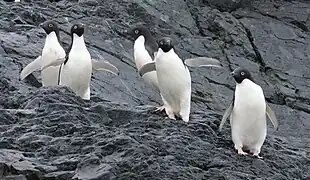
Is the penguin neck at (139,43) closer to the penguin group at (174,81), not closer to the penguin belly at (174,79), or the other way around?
the penguin group at (174,81)

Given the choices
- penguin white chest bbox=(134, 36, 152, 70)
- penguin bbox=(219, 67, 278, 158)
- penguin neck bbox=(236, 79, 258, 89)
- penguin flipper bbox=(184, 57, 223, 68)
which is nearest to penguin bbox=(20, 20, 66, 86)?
penguin white chest bbox=(134, 36, 152, 70)

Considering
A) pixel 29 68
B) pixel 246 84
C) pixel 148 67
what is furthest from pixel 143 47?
pixel 246 84

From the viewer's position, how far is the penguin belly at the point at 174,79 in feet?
29.9

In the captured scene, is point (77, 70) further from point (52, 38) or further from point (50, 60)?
point (52, 38)

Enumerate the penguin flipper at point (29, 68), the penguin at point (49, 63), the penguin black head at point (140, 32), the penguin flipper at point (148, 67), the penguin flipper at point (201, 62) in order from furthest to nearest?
the penguin black head at point (140, 32)
the penguin at point (49, 63)
the penguin flipper at point (29, 68)
the penguin flipper at point (148, 67)
the penguin flipper at point (201, 62)

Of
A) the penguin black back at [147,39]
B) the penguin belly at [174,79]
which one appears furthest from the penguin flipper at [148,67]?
the penguin black back at [147,39]

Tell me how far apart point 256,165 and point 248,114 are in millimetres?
767

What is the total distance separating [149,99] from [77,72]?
326cm

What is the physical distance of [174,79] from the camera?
359 inches

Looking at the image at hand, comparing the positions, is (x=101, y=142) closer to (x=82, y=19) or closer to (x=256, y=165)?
(x=256, y=165)

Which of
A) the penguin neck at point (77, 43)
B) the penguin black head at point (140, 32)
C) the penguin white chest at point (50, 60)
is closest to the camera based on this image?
the penguin neck at point (77, 43)

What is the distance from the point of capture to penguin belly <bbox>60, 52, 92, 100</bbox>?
1039cm

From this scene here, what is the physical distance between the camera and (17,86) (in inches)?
430

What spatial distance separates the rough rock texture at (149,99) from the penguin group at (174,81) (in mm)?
208
